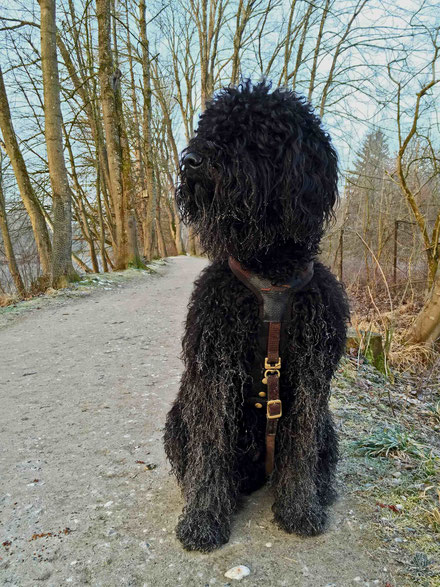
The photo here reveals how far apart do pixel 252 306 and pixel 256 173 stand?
561 mm

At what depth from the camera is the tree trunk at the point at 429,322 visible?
5.23 meters

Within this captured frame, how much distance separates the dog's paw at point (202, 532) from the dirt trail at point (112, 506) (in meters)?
0.04

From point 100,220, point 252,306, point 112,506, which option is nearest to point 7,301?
point 112,506

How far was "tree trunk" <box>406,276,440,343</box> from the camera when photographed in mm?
5234

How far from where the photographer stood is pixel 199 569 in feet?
5.46

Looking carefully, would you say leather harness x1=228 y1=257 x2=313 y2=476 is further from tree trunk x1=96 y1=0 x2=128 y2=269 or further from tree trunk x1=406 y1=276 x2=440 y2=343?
tree trunk x1=96 y1=0 x2=128 y2=269

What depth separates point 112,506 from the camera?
2088 mm

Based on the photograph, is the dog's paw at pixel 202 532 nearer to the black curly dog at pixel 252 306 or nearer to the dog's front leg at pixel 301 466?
the black curly dog at pixel 252 306

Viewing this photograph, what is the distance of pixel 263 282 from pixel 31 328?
5287 mm

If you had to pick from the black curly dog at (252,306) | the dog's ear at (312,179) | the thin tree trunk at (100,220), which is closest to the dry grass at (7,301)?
the black curly dog at (252,306)

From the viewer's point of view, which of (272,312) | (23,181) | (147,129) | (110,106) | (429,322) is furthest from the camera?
(147,129)

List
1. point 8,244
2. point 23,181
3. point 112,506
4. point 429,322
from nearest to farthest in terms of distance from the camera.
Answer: point 112,506
point 429,322
point 23,181
point 8,244

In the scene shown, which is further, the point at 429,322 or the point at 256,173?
the point at 429,322

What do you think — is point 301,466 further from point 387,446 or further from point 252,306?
point 387,446
